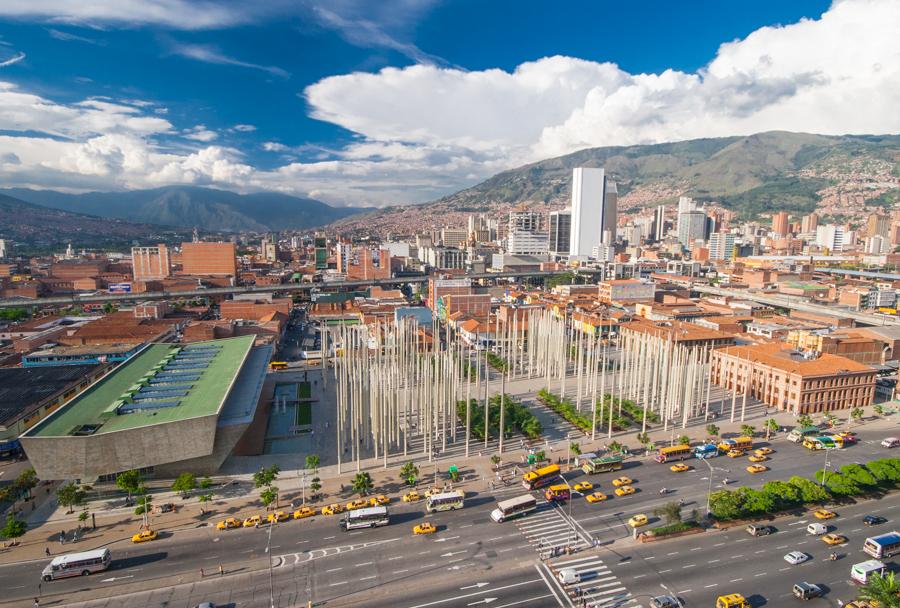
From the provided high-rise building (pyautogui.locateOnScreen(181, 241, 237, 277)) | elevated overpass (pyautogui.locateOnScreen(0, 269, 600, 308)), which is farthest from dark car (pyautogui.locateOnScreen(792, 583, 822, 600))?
high-rise building (pyautogui.locateOnScreen(181, 241, 237, 277))

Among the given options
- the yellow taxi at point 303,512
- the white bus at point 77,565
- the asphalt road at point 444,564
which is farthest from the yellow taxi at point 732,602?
the white bus at point 77,565

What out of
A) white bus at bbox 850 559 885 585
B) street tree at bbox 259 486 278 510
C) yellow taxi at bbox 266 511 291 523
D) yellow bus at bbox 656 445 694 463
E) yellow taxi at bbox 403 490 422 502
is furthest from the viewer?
yellow bus at bbox 656 445 694 463

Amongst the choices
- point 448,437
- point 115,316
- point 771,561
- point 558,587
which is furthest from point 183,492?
point 115,316

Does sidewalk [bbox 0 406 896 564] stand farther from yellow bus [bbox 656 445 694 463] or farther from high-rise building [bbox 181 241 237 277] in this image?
high-rise building [bbox 181 241 237 277]

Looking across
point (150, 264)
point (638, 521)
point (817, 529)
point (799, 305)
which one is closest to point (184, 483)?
point (638, 521)

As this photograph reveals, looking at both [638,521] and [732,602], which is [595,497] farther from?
[732,602]

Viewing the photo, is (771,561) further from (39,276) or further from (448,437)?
(39,276)

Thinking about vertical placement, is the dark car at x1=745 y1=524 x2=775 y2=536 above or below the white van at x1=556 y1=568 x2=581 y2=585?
below

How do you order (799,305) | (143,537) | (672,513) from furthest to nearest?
(799,305) → (672,513) → (143,537)
